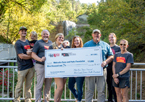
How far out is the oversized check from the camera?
4.55m

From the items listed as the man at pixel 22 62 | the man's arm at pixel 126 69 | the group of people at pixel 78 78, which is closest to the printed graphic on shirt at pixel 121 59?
the group of people at pixel 78 78

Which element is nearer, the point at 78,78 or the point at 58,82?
the point at 58,82

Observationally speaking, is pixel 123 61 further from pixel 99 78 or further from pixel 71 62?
pixel 71 62

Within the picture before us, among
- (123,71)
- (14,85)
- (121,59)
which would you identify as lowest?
(14,85)

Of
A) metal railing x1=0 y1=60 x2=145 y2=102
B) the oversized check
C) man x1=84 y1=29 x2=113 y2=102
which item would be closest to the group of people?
man x1=84 y1=29 x2=113 y2=102

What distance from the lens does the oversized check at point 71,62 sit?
4555 millimetres

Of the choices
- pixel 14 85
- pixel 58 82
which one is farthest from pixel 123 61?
pixel 14 85

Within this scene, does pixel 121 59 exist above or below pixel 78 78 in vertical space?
above

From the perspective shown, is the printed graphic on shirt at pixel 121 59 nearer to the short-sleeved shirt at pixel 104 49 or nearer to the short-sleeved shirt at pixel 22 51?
the short-sleeved shirt at pixel 104 49

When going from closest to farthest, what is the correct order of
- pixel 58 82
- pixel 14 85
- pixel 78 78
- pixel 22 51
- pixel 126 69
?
1. pixel 126 69
2. pixel 58 82
3. pixel 22 51
4. pixel 78 78
5. pixel 14 85

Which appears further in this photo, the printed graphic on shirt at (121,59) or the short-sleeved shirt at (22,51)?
the short-sleeved shirt at (22,51)

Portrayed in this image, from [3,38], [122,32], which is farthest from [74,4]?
[122,32]

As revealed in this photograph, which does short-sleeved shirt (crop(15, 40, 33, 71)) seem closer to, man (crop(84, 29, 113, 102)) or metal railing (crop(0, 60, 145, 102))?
metal railing (crop(0, 60, 145, 102))

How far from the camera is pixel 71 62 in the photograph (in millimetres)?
4668
